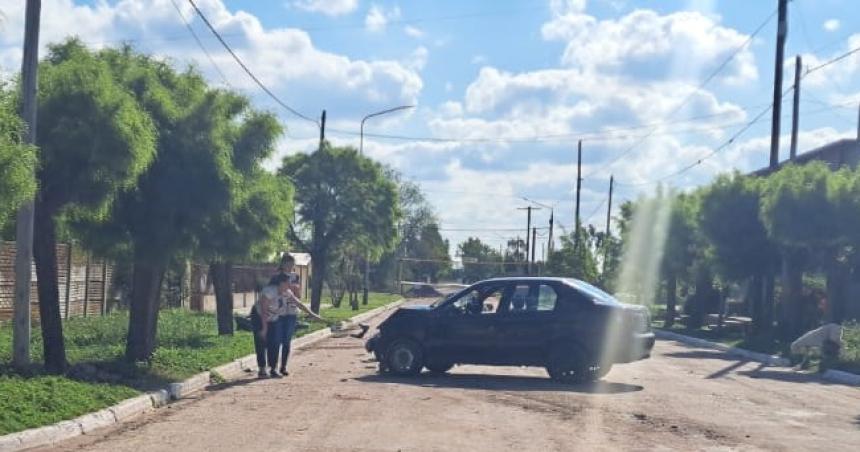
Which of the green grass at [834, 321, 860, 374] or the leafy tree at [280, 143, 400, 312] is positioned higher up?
the leafy tree at [280, 143, 400, 312]

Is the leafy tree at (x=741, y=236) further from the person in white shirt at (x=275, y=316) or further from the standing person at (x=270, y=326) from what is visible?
the standing person at (x=270, y=326)

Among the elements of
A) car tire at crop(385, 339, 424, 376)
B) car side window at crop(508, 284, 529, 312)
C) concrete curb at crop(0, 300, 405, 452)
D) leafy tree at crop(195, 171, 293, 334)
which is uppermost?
leafy tree at crop(195, 171, 293, 334)

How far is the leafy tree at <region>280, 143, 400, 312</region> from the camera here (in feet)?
124

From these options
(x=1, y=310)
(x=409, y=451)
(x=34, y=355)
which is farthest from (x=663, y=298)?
(x=409, y=451)

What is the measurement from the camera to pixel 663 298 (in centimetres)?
6906

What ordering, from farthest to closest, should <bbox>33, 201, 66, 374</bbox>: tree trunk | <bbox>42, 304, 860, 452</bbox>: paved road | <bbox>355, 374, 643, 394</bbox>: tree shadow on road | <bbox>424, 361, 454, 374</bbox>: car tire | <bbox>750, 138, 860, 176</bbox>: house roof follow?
<bbox>750, 138, 860, 176</bbox>: house roof
<bbox>424, 361, 454, 374</bbox>: car tire
<bbox>355, 374, 643, 394</bbox>: tree shadow on road
<bbox>33, 201, 66, 374</bbox>: tree trunk
<bbox>42, 304, 860, 452</bbox>: paved road

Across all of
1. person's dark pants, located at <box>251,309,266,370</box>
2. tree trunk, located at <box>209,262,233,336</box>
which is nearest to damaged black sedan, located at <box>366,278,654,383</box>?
person's dark pants, located at <box>251,309,266,370</box>

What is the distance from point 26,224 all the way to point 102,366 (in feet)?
9.24

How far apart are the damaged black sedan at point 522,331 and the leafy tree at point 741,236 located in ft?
51.9

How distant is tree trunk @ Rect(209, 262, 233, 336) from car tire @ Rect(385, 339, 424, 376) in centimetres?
839

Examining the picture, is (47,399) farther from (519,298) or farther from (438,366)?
(519,298)

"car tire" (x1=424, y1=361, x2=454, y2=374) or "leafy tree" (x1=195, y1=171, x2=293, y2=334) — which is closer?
"leafy tree" (x1=195, y1=171, x2=293, y2=334)

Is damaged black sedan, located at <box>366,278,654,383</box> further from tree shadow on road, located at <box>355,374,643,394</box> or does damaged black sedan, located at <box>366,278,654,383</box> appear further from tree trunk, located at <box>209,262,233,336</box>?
tree trunk, located at <box>209,262,233,336</box>

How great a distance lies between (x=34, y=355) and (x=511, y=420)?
807 cm
